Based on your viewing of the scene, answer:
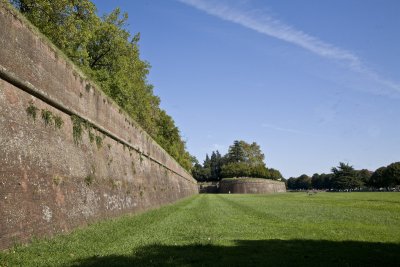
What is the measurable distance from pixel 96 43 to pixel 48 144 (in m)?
21.3

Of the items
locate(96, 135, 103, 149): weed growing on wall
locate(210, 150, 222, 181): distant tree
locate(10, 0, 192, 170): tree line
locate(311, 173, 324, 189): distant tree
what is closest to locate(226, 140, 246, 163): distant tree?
locate(210, 150, 222, 181): distant tree

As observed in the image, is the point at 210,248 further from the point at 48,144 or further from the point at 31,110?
the point at 31,110

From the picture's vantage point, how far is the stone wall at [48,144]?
7801 millimetres

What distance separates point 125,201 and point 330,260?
1090 centimetres

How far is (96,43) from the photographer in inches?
1161

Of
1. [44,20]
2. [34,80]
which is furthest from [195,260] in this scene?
[44,20]

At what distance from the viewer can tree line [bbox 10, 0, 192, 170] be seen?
65.2 feet

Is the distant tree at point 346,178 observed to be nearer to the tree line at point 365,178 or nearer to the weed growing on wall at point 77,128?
the tree line at point 365,178

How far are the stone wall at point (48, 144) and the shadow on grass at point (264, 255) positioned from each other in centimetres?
238

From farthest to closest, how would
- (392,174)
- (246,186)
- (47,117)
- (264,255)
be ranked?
1. (392,174)
2. (246,186)
3. (47,117)
4. (264,255)

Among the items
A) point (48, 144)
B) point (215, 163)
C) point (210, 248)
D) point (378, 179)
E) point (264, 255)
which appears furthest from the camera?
point (215, 163)

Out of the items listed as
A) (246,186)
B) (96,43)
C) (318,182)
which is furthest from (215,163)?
(96,43)

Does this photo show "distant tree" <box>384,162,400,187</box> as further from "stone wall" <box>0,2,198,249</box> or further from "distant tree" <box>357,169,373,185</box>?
"stone wall" <box>0,2,198,249</box>

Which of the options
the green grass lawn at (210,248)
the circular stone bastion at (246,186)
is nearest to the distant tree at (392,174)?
the circular stone bastion at (246,186)
